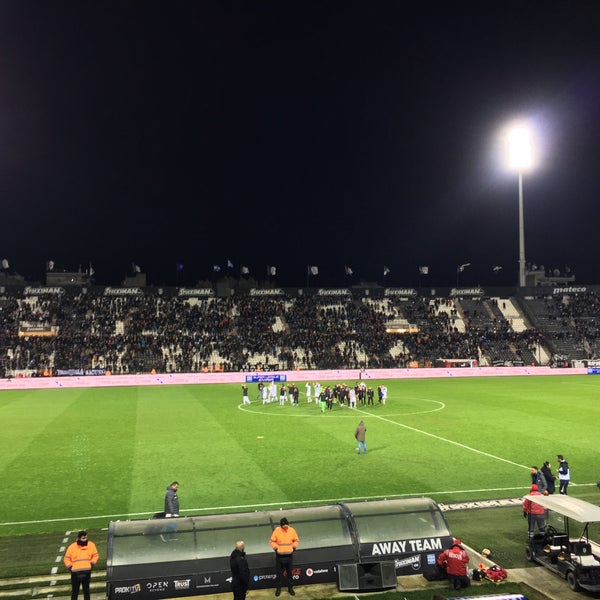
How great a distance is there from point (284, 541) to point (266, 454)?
1253 centimetres

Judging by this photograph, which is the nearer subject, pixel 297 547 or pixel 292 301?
pixel 297 547

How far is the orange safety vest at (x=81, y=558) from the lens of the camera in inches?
412

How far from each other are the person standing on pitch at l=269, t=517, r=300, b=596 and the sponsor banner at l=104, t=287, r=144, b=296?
70.3m

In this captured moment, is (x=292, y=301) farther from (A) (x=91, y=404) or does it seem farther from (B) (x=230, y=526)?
(B) (x=230, y=526)

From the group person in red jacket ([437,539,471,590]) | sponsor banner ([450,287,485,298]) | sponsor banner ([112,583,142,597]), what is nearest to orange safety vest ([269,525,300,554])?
sponsor banner ([112,583,142,597])

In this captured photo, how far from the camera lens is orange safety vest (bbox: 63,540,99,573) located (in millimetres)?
A: 10453

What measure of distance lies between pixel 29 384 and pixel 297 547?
50143mm

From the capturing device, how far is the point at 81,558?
34.4 ft

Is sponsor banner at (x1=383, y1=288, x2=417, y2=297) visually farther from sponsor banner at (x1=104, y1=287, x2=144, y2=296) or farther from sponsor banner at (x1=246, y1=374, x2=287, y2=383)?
sponsor banner at (x1=246, y1=374, x2=287, y2=383)

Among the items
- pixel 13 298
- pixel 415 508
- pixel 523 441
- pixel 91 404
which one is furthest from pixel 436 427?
pixel 13 298

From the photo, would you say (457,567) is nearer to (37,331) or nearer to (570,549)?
(570,549)

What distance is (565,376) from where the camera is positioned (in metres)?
61.0

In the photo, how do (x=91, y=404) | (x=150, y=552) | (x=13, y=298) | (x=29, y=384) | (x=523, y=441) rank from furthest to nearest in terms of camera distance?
(x=13, y=298)
(x=29, y=384)
(x=91, y=404)
(x=523, y=441)
(x=150, y=552)

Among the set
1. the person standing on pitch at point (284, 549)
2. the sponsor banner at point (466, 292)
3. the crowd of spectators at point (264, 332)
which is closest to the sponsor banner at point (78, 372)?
the crowd of spectators at point (264, 332)
